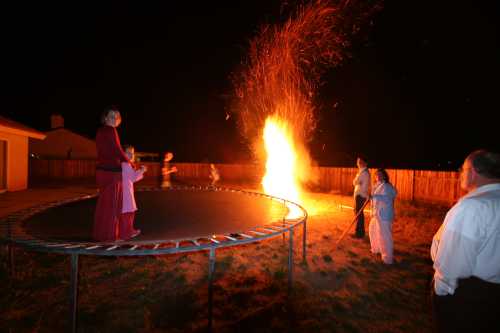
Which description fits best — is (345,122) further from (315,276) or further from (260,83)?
(315,276)

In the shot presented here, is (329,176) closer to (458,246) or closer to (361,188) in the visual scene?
(361,188)

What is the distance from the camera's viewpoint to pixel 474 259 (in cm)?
167

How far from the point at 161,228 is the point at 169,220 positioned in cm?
57

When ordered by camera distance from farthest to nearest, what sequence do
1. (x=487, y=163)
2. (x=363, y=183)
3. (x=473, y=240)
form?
(x=363, y=183) < (x=487, y=163) < (x=473, y=240)

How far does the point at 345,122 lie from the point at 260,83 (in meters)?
18.5

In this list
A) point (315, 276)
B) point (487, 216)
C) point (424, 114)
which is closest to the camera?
point (487, 216)

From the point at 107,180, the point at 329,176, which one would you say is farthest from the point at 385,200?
the point at 329,176

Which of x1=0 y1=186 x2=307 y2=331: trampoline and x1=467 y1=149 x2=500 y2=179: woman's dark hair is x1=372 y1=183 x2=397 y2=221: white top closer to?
x1=0 y1=186 x2=307 y2=331: trampoline

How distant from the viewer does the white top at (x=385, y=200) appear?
4.43m

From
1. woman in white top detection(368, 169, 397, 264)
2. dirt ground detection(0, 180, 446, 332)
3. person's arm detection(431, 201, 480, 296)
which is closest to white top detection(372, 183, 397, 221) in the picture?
woman in white top detection(368, 169, 397, 264)

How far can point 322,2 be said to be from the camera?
823 cm

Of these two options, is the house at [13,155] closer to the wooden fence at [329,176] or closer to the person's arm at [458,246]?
the wooden fence at [329,176]

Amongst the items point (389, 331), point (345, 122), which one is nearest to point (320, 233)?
point (389, 331)

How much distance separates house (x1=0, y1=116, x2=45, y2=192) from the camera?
36.8 feet
